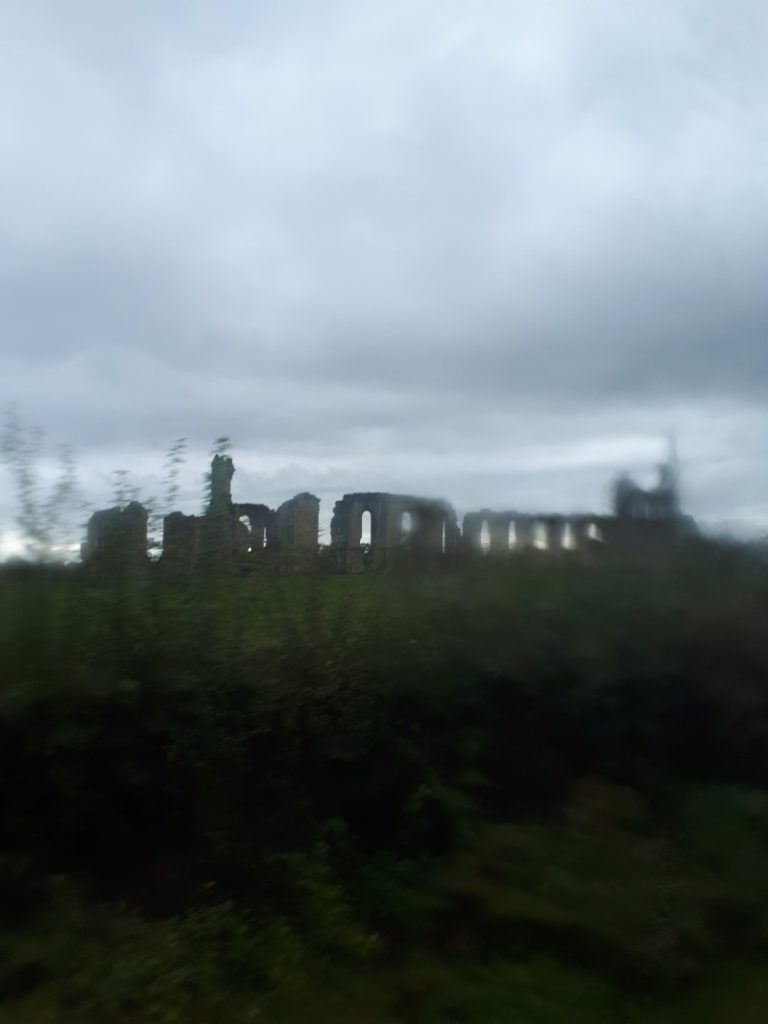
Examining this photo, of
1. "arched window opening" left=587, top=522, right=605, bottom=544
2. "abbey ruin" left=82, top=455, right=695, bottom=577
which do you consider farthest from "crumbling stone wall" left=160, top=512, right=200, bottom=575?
"arched window opening" left=587, top=522, right=605, bottom=544

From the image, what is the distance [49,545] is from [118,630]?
81 centimetres

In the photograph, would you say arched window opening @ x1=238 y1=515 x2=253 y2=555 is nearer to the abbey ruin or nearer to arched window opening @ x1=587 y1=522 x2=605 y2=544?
the abbey ruin

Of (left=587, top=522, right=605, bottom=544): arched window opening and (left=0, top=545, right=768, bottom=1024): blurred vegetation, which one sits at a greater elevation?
(left=587, top=522, right=605, bottom=544): arched window opening

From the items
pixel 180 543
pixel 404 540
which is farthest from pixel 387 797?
pixel 180 543

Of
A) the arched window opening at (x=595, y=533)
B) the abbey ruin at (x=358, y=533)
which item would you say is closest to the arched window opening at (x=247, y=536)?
the abbey ruin at (x=358, y=533)

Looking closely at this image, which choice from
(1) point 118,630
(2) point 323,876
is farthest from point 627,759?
(1) point 118,630

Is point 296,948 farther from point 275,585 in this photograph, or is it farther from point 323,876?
point 275,585

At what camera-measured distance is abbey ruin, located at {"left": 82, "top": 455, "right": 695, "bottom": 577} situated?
826 cm

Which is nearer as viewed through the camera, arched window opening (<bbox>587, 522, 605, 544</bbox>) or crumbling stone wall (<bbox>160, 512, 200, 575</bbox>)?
crumbling stone wall (<bbox>160, 512, 200, 575</bbox>)

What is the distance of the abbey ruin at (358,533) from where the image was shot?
826cm

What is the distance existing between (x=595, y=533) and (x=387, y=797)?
3.28 meters

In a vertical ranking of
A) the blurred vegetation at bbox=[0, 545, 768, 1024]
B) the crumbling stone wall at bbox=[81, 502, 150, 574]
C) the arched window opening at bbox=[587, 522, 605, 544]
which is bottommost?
the blurred vegetation at bbox=[0, 545, 768, 1024]

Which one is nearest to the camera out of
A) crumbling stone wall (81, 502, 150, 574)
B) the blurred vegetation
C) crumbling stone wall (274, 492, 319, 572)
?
the blurred vegetation

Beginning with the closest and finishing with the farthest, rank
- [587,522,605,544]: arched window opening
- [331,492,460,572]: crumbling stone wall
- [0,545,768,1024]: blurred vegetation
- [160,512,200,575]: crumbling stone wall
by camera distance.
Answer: [0,545,768,1024]: blurred vegetation < [160,512,200,575]: crumbling stone wall < [331,492,460,572]: crumbling stone wall < [587,522,605,544]: arched window opening
